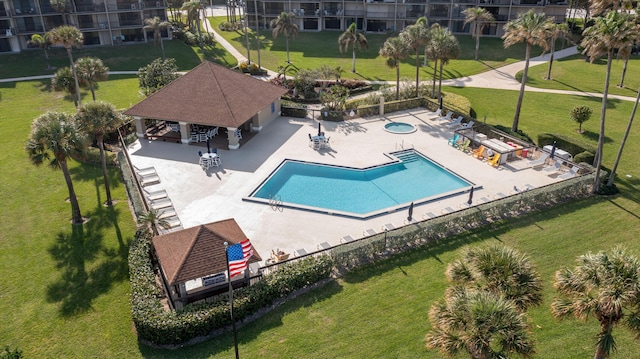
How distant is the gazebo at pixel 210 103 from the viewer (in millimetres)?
35594

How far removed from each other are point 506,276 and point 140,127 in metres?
32.1

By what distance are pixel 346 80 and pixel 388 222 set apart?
30.1m

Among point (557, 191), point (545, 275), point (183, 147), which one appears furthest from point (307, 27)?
point (545, 275)

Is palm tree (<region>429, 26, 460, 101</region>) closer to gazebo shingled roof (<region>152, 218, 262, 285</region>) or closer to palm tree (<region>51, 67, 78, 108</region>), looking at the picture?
gazebo shingled roof (<region>152, 218, 262, 285</region>)

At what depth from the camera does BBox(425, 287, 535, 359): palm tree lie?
12422 mm

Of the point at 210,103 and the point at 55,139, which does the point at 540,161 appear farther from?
the point at 55,139

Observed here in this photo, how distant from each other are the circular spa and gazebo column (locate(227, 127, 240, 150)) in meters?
13.0

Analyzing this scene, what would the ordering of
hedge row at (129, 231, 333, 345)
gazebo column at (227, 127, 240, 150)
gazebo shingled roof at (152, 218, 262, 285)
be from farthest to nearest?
gazebo column at (227, 127, 240, 150)
gazebo shingled roof at (152, 218, 262, 285)
hedge row at (129, 231, 333, 345)

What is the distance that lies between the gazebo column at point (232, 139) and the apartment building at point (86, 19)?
138 feet

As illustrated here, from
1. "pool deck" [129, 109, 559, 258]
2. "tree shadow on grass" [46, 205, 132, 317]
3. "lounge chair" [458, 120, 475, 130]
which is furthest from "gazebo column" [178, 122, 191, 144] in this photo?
"lounge chair" [458, 120, 475, 130]

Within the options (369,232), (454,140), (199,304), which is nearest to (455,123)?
(454,140)

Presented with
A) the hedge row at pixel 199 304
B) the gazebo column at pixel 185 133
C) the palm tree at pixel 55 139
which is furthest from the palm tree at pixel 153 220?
the gazebo column at pixel 185 133

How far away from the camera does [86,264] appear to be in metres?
24.5

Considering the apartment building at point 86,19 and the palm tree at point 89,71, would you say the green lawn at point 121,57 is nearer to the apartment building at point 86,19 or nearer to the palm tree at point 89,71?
the apartment building at point 86,19
